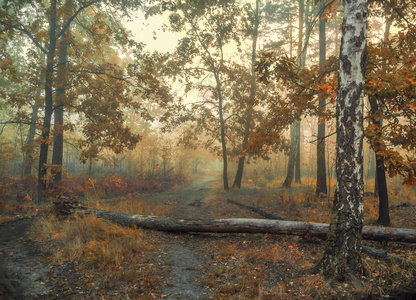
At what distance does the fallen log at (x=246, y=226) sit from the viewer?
5562mm

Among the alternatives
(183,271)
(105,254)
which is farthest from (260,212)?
(105,254)

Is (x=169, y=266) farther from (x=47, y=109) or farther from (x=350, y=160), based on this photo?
(x=47, y=109)

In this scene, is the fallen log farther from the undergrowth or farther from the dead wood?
the dead wood

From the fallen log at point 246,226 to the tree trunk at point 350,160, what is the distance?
1789 mm

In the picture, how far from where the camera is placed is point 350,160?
3.96 meters

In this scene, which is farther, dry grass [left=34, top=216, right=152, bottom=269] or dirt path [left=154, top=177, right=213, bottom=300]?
dry grass [left=34, top=216, right=152, bottom=269]

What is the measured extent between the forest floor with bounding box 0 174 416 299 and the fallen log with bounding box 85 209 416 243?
8.6 inches

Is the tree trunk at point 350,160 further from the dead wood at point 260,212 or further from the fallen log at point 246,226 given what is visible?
the dead wood at point 260,212

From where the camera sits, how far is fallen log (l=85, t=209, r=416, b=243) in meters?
5.56

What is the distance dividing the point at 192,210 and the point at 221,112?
7.71 metres

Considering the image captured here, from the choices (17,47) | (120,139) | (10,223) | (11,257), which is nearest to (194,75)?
(120,139)

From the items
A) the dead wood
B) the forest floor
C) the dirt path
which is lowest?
the dirt path

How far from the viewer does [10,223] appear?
7445mm

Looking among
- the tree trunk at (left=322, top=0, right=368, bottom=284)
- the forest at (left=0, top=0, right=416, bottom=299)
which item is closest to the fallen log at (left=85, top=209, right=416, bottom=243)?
the forest at (left=0, top=0, right=416, bottom=299)
